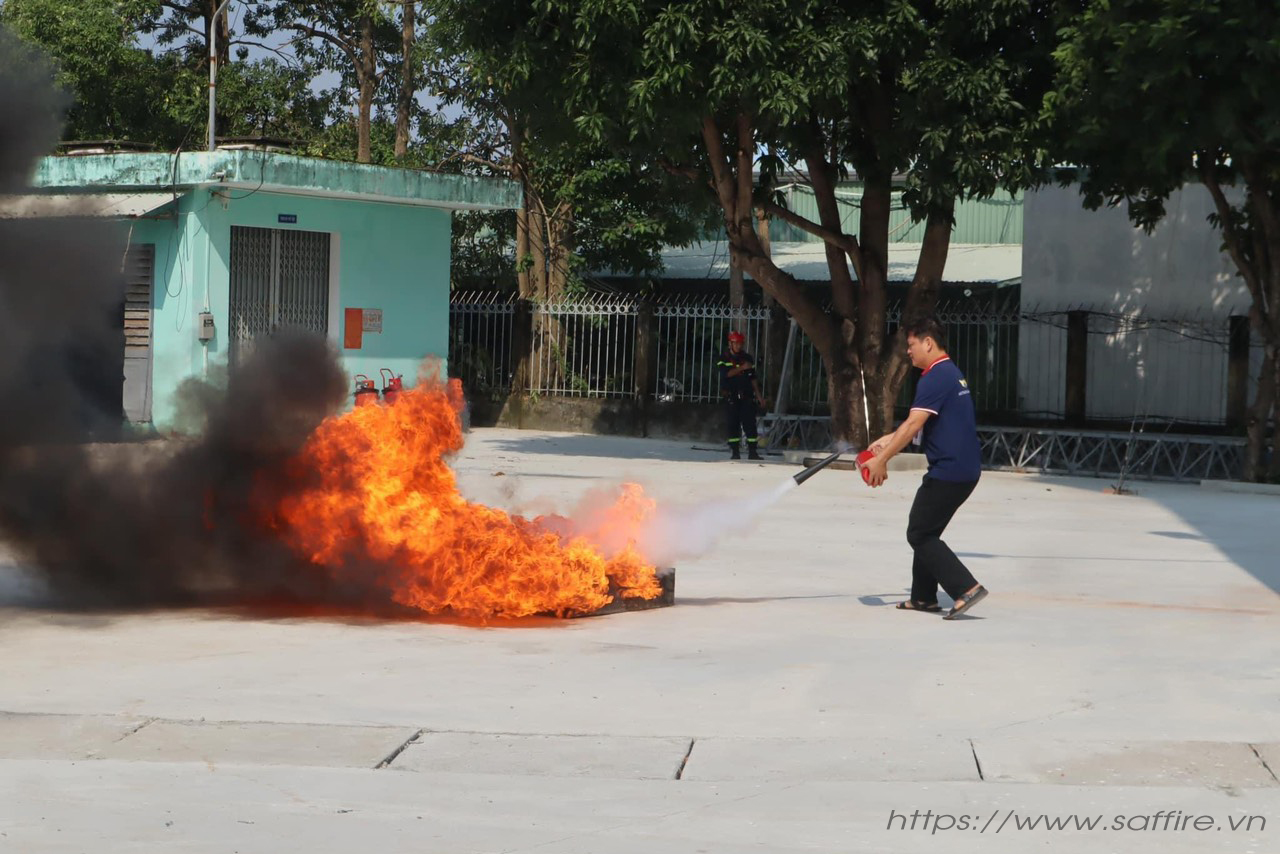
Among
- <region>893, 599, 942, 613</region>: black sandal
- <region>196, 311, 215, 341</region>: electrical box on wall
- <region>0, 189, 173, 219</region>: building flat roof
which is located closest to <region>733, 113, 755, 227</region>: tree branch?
<region>196, 311, 215, 341</region>: electrical box on wall

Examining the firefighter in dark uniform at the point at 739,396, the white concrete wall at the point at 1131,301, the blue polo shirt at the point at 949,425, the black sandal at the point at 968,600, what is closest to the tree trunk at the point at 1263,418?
the white concrete wall at the point at 1131,301

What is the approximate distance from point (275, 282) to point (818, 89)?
10.2 meters

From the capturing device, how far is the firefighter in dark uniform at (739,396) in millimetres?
22469

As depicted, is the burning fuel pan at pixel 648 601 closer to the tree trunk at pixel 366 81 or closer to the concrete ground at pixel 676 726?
the concrete ground at pixel 676 726

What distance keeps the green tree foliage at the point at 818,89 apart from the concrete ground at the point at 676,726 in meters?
8.63

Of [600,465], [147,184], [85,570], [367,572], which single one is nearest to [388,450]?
[367,572]

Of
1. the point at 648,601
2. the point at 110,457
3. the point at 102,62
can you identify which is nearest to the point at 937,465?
the point at 648,601

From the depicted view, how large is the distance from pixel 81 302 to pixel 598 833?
598 cm

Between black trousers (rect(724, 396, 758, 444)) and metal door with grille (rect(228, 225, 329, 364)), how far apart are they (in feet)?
21.1

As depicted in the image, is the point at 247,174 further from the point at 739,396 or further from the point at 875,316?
the point at 875,316

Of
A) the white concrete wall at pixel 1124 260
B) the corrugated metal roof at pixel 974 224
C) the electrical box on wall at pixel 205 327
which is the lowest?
the electrical box on wall at pixel 205 327

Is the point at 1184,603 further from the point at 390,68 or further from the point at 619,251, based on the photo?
the point at 390,68

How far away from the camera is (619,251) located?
29.9 metres

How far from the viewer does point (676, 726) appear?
21.8 feet
